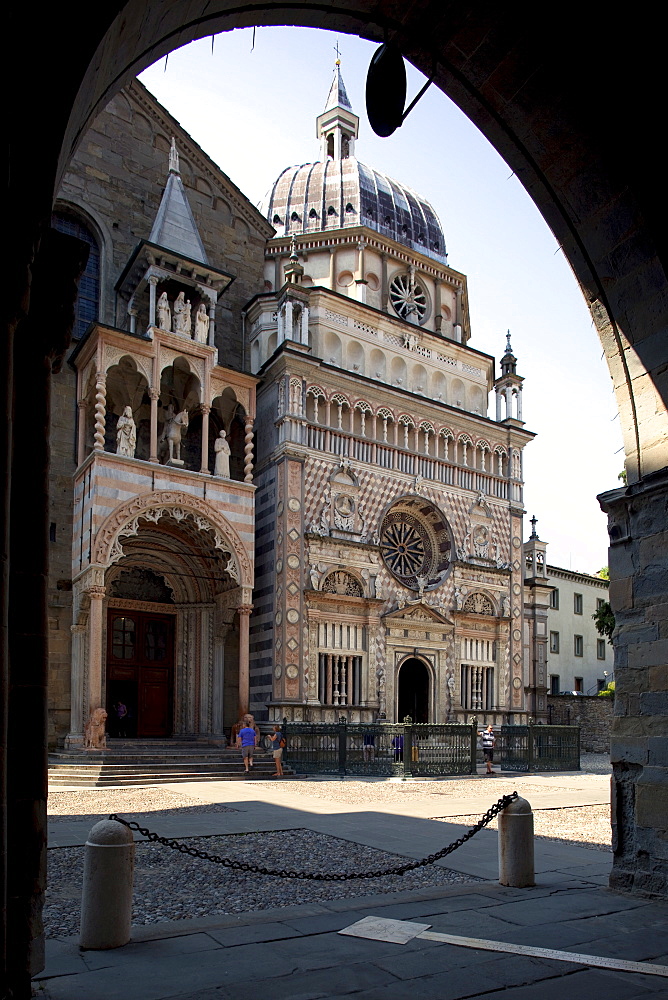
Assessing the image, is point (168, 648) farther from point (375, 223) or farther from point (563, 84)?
point (563, 84)

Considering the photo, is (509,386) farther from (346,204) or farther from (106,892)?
(106,892)

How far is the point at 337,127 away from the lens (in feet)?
125

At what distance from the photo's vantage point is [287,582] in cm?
2480

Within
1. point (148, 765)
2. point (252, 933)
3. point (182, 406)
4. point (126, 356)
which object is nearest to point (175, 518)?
point (182, 406)

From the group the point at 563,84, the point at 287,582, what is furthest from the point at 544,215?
the point at 287,582

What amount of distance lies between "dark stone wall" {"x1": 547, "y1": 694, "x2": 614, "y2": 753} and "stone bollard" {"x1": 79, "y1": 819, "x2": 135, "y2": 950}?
113 ft

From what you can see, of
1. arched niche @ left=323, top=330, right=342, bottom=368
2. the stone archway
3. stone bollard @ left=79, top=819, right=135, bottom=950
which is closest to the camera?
the stone archway

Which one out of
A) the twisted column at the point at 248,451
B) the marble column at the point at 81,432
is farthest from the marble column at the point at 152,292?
the twisted column at the point at 248,451

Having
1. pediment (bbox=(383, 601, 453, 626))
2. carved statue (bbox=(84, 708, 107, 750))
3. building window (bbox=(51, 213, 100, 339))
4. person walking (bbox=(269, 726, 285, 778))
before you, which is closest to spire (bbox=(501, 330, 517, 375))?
pediment (bbox=(383, 601, 453, 626))

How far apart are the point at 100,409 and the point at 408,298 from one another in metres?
15.1

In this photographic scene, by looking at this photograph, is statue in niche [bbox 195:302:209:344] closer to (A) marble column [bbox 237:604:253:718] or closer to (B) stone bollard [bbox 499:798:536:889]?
(A) marble column [bbox 237:604:253:718]

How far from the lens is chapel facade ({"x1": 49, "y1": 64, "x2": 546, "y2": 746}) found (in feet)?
76.6

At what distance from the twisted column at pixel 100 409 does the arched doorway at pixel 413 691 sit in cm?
1283

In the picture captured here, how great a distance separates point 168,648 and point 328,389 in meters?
9.54
